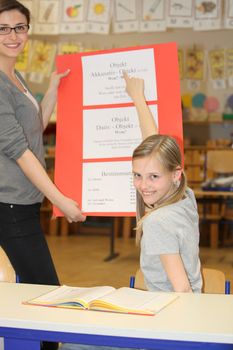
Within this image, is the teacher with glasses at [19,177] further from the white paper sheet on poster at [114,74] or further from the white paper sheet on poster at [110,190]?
the white paper sheet on poster at [114,74]

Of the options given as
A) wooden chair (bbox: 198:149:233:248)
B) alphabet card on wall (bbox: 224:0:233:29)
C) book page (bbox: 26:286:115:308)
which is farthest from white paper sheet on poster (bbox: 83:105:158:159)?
wooden chair (bbox: 198:149:233:248)

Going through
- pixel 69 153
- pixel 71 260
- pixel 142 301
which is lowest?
pixel 71 260

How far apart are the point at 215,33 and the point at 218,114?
1.17m

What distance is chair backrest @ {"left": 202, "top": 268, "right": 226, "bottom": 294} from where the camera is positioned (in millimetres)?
1942

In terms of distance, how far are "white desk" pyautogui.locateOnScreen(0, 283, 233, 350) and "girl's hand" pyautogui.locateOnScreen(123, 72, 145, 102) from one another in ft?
3.24

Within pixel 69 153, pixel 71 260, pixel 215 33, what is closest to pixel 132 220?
pixel 71 260

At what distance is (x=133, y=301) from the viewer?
145cm

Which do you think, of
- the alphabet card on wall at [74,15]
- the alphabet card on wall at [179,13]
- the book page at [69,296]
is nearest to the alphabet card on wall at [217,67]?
the alphabet card on wall at [179,13]

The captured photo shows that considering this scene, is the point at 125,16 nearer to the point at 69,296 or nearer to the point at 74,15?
the point at 74,15

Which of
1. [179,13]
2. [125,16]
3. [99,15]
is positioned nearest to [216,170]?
[125,16]

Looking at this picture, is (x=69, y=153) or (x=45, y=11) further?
(x=45, y=11)

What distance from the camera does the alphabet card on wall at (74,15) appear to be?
15.4ft

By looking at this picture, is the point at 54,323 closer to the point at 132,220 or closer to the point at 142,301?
the point at 142,301

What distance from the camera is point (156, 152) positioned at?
1862 mm
